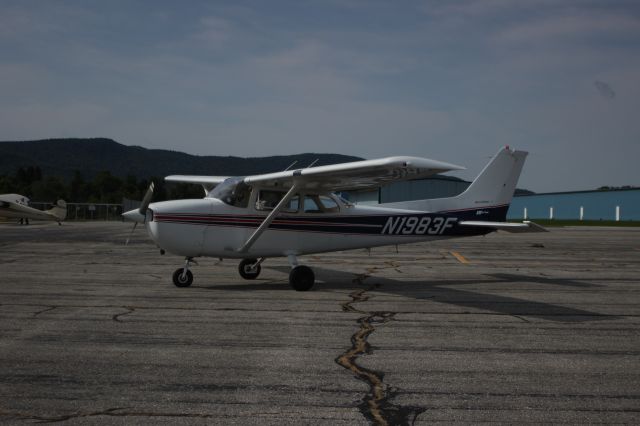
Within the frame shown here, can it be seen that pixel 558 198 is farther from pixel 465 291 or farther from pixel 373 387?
pixel 373 387

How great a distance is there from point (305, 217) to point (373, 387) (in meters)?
8.12

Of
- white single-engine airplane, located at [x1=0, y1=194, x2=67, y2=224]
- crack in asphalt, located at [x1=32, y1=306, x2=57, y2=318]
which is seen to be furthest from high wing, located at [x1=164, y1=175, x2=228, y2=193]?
white single-engine airplane, located at [x1=0, y1=194, x2=67, y2=224]

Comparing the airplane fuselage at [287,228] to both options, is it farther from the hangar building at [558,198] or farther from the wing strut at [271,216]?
the hangar building at [558,198]

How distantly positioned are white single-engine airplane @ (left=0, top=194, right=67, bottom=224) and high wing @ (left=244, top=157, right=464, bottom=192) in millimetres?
45514

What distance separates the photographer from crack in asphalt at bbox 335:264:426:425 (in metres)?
4.77

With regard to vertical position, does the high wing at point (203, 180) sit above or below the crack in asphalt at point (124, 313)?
above

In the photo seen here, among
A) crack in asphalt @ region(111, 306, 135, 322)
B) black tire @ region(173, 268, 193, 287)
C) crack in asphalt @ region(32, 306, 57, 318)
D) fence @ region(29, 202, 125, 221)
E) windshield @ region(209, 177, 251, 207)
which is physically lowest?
crack in asphalt @ region(32, 306, 57, 318)

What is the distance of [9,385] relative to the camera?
549 cm

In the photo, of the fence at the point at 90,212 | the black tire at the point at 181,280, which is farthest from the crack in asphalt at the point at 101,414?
the fence at the point at 90,212

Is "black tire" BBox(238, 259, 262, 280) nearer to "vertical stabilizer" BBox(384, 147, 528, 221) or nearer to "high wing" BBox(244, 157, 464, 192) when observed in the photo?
"high wing" BBox(244, 157, 464, 192)

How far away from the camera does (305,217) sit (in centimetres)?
1352

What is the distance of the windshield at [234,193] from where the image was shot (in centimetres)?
1309

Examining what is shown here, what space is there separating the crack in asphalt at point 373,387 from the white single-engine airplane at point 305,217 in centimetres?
306

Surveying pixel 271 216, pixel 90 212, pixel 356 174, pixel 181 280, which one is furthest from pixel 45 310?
pixel 90 212
